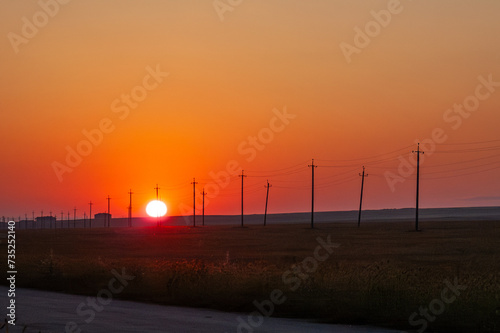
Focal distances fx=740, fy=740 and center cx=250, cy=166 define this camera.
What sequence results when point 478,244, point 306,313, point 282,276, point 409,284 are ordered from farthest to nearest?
point 478,244
point 282,276
point 409,284
point 306,313

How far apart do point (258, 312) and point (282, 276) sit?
5674 mm

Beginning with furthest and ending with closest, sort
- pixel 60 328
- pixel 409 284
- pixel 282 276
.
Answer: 1. pixel 282 276
2. pixel 409 284
3. pixel 60 328

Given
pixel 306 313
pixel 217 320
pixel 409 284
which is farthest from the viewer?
pixel 409 284

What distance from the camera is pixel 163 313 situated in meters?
23.0

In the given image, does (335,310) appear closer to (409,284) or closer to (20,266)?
(409,284)

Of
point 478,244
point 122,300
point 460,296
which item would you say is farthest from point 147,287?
point 478,244

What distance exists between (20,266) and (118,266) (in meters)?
6.82

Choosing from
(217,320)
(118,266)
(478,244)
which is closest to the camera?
(217,320)

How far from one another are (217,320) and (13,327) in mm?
5564

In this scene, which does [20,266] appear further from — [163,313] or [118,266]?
[163,313]

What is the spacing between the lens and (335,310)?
73.5ft

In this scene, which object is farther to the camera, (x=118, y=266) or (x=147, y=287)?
(x=118, y=266)

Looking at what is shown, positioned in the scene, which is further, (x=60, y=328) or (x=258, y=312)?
(x=258, y=312)

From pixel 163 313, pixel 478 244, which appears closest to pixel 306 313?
pixel 163 313
